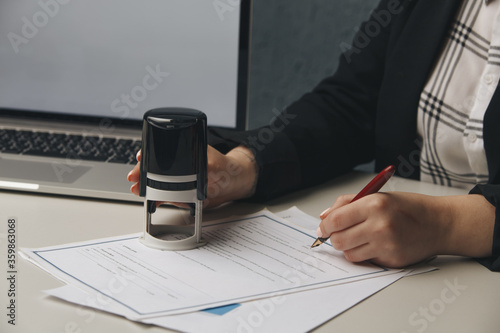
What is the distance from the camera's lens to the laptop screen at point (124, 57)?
0.90 m

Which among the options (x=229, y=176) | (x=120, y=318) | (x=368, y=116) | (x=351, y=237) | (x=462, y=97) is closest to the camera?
(x=120, y=318)

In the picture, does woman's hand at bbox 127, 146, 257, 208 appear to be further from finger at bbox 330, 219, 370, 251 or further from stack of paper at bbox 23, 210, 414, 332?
finger at bbox 330, 219, 370, 251

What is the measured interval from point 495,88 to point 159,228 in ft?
1.64

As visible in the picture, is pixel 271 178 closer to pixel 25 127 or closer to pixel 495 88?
pixel 495 88

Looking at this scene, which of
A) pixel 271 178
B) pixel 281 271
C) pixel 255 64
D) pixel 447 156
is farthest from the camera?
pixel 255 64

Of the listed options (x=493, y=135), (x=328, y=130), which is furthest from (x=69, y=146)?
(x=493, y=135)

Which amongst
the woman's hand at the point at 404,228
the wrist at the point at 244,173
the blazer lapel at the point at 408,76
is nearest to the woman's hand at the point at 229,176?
the wrist at the point at 244,173

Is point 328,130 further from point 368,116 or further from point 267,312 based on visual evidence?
point 267,312

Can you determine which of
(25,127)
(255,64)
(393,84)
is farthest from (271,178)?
(255,64)

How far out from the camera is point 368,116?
37.5 inches

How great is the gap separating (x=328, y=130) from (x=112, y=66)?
1.26ft

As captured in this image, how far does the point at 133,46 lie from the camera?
917 mm

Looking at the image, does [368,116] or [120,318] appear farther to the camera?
[368,116]

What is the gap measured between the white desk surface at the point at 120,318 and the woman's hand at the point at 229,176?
0.02 meters
